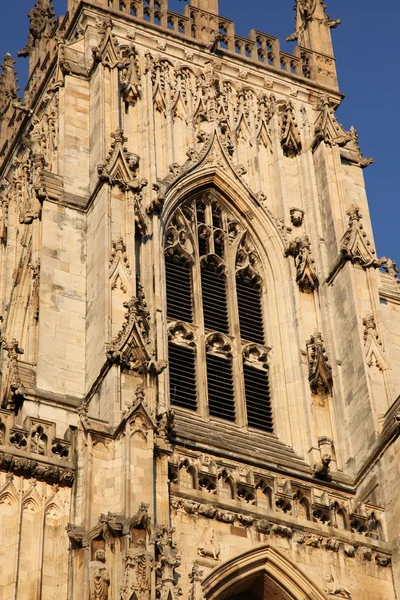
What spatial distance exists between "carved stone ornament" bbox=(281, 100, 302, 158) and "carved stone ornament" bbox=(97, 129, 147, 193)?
182 inches

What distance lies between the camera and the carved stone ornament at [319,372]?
3250cm

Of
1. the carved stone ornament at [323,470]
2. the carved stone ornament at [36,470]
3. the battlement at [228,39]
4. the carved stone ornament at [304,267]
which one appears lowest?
the carved stone ornament at [36,470]

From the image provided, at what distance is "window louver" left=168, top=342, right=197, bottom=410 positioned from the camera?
3142 centimetres

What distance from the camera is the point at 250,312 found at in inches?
1336

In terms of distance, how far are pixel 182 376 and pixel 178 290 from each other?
2.10 metres

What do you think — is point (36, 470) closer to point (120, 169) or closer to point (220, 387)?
point (220, 387)

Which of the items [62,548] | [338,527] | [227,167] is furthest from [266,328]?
[62,548]

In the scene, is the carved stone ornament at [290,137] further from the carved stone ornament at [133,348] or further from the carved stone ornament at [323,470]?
the carved stone ornament at [133,348]

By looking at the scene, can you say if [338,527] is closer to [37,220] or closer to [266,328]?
[266,328]

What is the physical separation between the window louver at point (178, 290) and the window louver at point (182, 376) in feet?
2.69

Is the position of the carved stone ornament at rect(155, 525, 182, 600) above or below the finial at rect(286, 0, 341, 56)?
below

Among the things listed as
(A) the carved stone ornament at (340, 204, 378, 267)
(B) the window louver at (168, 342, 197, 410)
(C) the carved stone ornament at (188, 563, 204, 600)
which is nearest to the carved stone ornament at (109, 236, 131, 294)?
(B) the window louver at (168, 342, 197, 410)

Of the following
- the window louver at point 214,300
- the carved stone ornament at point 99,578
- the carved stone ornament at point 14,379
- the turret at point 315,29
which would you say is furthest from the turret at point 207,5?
the carved stone ornament at point 99,578

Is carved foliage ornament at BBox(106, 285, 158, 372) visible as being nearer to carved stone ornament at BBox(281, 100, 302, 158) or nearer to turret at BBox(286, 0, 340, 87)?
carved stone ornament at BBox(281, 100, 302, 158)
